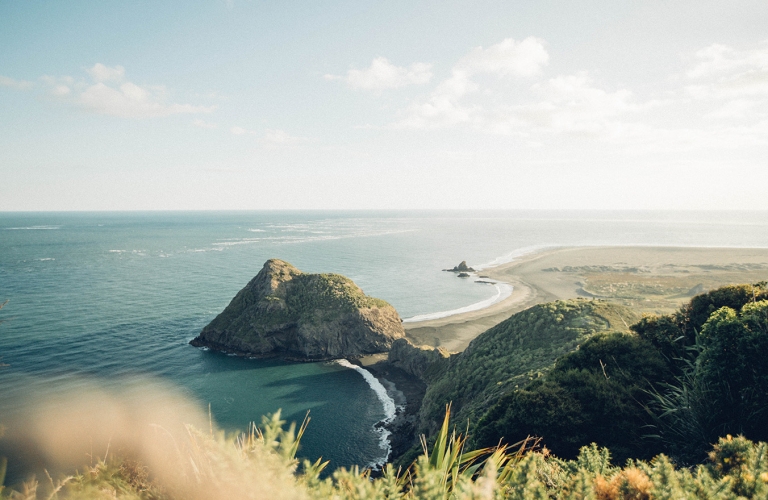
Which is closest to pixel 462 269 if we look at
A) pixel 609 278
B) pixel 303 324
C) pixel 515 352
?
pixel 609 278

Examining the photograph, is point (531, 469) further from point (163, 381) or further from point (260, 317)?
point (260, 317)

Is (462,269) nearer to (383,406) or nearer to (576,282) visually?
(576,282)

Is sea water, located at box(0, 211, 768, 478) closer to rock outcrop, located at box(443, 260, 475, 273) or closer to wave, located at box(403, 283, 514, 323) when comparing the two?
wave, located at box(403, 283, 514, 323)

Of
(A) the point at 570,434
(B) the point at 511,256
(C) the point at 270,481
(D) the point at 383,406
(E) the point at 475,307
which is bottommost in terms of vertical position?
(D) the point at 383,406

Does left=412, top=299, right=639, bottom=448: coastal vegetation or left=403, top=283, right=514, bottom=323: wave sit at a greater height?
left=412, top=299, right=639, bottom=448: coastal vegetation

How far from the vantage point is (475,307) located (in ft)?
209

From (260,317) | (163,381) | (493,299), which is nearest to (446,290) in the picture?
(493,299)

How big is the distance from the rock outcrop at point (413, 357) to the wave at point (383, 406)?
3403 millimetres

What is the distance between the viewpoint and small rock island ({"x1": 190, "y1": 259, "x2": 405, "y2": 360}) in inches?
1810

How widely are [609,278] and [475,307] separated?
41.0m

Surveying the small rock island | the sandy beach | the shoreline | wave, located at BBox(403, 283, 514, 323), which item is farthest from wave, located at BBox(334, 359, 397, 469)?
wave, located at BBox(403, 283, 514, 323)

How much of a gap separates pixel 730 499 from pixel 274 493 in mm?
6260

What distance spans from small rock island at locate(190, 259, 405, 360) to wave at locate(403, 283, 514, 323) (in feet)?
24.8

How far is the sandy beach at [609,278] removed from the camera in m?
54.5
